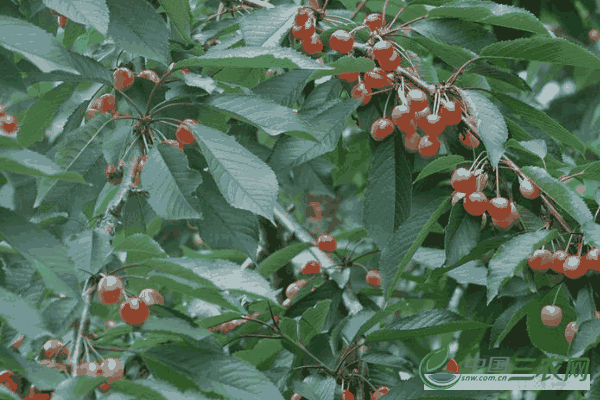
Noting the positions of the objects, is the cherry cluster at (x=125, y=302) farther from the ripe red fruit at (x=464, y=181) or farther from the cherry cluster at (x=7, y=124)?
the cherry cluster at (x=7, y=124)

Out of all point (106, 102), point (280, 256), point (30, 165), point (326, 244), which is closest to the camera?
point (30, 165)

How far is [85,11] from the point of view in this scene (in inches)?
38.7

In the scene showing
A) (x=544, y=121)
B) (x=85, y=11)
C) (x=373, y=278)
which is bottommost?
(x=373, y=278)

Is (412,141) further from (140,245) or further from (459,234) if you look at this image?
(140,245)

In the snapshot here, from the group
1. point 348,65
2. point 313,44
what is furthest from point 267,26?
point 348,65

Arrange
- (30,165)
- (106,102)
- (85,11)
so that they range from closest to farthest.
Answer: (30,165)
(85,11)
(106,102)

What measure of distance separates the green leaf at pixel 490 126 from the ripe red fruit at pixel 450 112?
0.04 m

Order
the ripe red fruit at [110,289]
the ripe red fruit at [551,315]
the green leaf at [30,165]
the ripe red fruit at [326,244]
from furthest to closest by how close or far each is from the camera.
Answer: the ripe red fruit at [326,244] < the ripe red fruit at [551,315] < the ripe red fruit at [110,289] < the green leaf at [30,165]

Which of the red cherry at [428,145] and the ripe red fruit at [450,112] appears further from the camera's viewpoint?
the red cherry at [428,145]

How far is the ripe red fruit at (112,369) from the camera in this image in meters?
0.98

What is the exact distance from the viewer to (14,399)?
2.36ft

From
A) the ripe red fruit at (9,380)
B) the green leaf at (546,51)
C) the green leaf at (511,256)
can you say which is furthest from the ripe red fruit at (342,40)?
the ripe red fruit at (9,380)

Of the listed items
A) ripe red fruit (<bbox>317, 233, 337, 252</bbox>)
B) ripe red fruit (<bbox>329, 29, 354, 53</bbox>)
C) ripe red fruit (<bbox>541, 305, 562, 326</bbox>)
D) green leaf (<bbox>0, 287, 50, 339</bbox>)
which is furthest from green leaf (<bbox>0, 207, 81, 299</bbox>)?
ripe red fruit (<bbox>317, 233, 337, 252</bbox>)

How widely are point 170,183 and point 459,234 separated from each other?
661 mm
